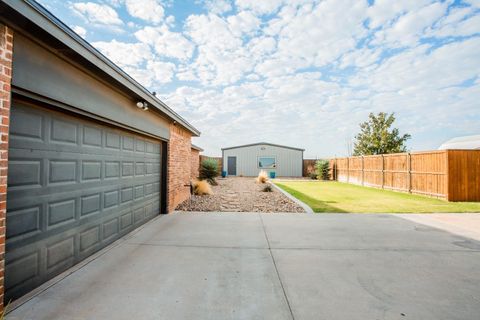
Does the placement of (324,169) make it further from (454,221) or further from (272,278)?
(272,278)

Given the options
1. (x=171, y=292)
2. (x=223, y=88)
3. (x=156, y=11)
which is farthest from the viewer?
(x=223, y=88)

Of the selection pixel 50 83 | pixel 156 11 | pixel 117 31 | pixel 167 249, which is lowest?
pixel 167 249

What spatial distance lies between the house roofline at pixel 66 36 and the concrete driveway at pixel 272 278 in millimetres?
2749

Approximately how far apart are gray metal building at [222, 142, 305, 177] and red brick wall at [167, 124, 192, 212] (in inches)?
692

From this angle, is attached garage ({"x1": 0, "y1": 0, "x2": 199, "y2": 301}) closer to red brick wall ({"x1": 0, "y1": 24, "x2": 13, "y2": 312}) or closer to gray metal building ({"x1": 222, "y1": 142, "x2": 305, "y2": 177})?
red brick wall ({"x1": 0, "y1": 24, "x2": 13, "y2": 312})

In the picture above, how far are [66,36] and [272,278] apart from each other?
3.74m

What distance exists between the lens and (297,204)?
8.68m

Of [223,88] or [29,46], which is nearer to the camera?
[29,46]

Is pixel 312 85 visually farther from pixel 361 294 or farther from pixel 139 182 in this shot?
pixel 361 294

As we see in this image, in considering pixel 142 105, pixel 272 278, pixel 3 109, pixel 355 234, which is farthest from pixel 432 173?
pixel 3 109

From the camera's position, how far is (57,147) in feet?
10.1

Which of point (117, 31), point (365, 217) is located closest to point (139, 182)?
point (117, 31)

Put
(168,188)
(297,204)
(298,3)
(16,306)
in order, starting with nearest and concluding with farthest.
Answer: (16,306) < (298,3) < (168,188) < (297,204)

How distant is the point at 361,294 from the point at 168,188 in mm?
5727
